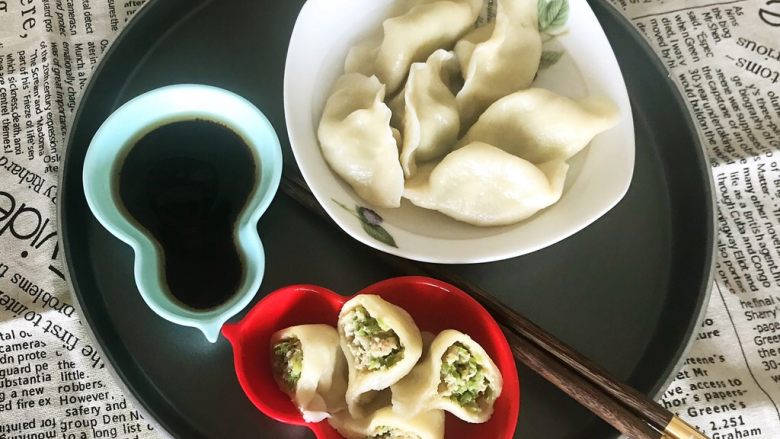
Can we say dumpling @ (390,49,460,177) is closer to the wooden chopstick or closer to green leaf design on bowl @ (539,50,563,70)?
green leaf design on bowl @ (539,50,563,70)

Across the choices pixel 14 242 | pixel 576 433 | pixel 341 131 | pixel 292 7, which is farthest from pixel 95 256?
pixel 576 433

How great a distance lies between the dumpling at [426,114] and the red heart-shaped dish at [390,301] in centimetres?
18

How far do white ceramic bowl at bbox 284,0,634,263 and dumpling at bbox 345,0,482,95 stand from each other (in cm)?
3

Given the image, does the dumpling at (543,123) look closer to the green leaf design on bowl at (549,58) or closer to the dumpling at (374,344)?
the green leaf design on bowl at (549,58)

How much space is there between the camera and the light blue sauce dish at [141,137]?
0.77 metres

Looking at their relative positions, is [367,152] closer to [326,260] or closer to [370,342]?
[326,260]

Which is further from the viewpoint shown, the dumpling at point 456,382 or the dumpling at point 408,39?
the dumpling at point 408,39

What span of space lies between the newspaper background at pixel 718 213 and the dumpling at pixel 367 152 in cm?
43

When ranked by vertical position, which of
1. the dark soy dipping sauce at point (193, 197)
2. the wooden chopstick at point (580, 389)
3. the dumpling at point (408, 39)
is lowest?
the wooden chopstick at point (580, 389)

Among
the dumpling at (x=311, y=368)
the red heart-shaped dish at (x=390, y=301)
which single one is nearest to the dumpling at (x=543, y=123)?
the red heart-shaped dish at (x=390, y=301)

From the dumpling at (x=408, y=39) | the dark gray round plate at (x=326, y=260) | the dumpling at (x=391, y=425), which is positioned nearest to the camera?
the dumpling at (x=391, y=425)

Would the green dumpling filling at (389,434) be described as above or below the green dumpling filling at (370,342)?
below

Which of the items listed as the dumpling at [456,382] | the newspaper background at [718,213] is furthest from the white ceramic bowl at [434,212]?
the newspaper background at [718,213]

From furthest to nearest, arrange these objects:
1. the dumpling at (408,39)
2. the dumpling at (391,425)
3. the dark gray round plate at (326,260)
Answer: the dumpling at (408,39), the dark gray round plate at (326,260), the dumpling at (391,425)
